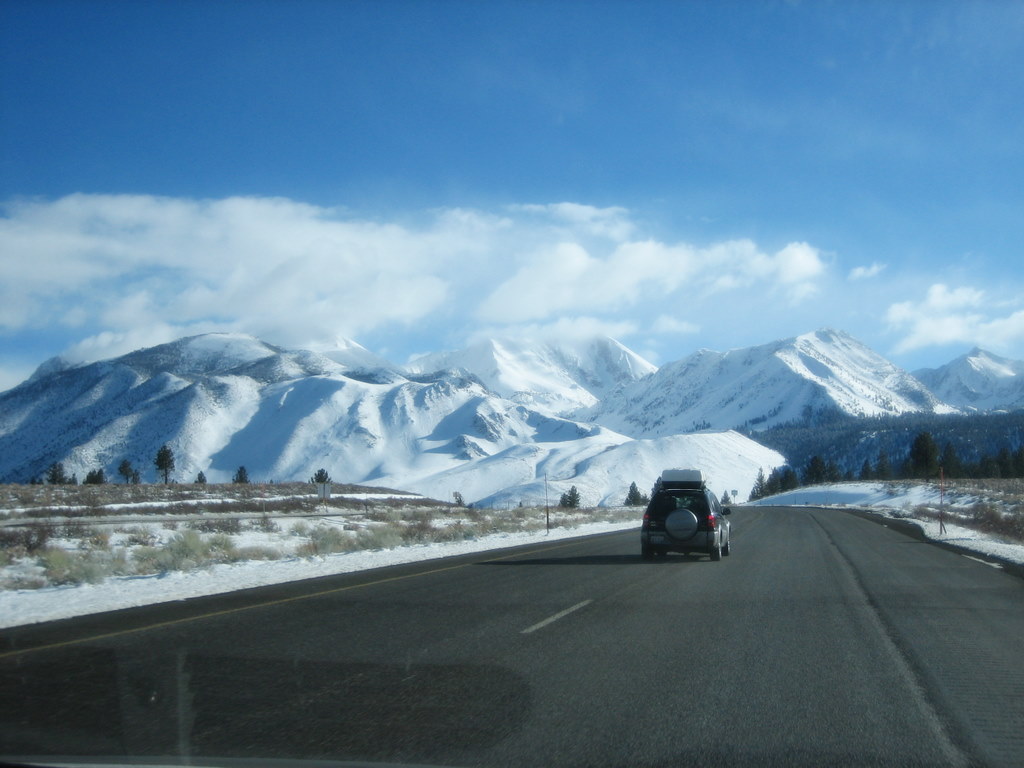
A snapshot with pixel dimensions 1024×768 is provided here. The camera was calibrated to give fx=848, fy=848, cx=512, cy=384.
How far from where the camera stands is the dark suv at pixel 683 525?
19.8 meters

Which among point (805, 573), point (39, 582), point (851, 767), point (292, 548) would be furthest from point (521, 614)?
point (292, 548)

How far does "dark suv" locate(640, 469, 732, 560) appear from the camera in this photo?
19750 mm

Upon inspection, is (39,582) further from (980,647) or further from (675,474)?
(675,474)

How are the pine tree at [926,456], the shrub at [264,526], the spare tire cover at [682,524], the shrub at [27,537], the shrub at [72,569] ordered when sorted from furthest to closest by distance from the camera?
the pine tree at [926,456] < the shrub at [264,526] < the shrub at [27,537] < the spare tire cover at [682,524] < the shrub at [72,569]

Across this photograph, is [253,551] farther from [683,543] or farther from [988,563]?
[988,563]

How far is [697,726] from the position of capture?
633 cm

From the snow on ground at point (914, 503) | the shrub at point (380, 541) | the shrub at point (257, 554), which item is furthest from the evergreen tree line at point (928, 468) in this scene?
the shrub at point (257, 554)

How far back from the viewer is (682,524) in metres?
19.7

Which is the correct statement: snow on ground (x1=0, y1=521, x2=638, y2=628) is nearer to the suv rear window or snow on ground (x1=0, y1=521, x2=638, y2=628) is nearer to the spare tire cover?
the suv rear window

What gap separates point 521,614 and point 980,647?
18.0 feet

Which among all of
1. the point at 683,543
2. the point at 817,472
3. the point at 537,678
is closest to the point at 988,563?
the point at 683,543

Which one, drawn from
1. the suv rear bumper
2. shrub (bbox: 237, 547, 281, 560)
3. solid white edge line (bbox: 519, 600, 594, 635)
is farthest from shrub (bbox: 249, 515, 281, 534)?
solid white edge line (bbox: 519, 600, 594, 635)

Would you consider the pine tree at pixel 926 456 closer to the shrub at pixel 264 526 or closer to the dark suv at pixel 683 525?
the shrub at pixel 264 526

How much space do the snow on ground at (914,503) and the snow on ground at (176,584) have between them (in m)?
14.7
